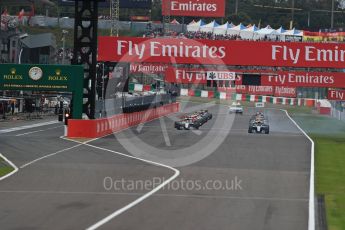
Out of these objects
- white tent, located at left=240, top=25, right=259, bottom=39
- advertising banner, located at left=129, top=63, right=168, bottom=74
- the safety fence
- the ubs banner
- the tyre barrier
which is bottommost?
the safety fence

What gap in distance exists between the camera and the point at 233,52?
1719 inches

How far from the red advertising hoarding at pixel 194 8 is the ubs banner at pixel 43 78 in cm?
2387

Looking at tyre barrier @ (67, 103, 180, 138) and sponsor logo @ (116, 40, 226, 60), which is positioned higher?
sponsor logo @ (116, 40, 226, 60)

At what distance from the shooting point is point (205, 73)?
48.9 m

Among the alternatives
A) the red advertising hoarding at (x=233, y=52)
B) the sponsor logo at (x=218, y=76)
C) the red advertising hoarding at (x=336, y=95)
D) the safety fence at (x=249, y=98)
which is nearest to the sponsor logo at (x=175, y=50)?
the red advertising hoarding at (x=233, y=52)

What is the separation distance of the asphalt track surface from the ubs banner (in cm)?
468

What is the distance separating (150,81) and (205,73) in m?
51.0

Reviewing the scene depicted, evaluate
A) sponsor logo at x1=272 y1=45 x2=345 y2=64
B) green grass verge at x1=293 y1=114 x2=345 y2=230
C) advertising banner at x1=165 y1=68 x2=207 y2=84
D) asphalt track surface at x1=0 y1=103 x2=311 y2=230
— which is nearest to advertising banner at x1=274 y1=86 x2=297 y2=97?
advertising banner at x1=165 y1=68 x2=207 y2=84

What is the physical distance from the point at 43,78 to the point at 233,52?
1170 cm

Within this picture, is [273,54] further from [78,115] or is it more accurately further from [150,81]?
[150,81]

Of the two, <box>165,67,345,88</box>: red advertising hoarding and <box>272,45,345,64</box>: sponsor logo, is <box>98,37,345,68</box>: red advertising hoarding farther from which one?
<box>165,67,345,88</box>: red advertising hoarding

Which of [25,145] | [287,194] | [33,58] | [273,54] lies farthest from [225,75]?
[33,58]

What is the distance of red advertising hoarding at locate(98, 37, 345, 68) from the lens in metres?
43.6

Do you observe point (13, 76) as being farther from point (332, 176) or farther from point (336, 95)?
point (336, 95)
